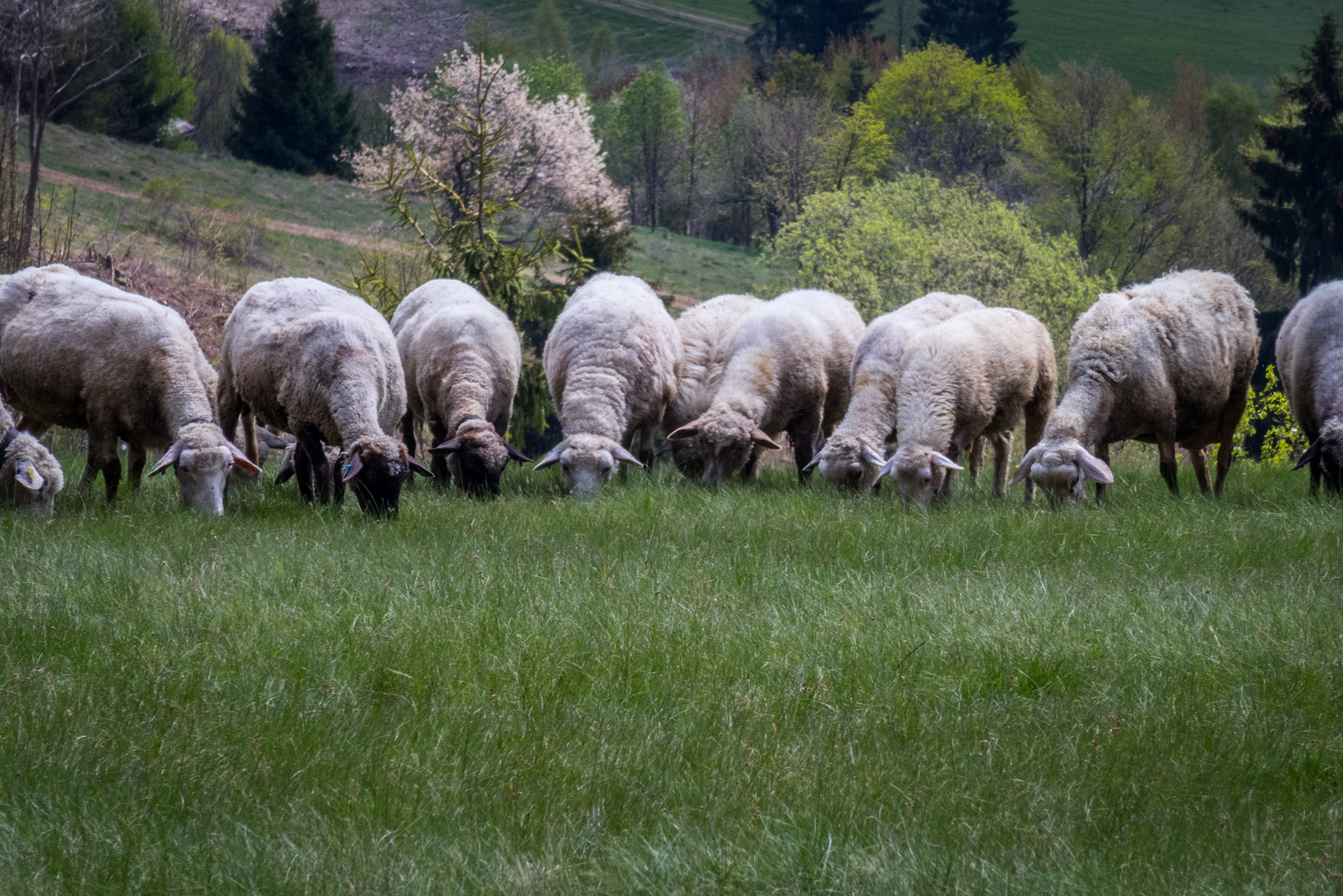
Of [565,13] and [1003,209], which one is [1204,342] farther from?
[565,13]

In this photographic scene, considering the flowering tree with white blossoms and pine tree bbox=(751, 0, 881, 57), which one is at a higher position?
pine tree bbox=(751, 0, 881, 57)

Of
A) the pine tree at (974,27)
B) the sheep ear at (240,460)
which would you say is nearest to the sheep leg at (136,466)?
the sheep ear at (240,460)

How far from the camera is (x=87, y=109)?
48844 millimetres

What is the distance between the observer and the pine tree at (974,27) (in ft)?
219

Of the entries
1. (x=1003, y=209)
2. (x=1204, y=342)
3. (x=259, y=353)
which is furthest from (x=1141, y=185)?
(x=259, y=353)

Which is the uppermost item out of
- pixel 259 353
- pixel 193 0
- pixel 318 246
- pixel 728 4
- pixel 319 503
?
pixel 728 4

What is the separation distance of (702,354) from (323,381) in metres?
5.06

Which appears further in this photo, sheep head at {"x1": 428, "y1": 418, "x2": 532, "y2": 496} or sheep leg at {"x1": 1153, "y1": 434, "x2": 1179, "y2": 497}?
sheep leg at {"x1": 1153, "y1": 434, "x2": 1179, "y2": 497}

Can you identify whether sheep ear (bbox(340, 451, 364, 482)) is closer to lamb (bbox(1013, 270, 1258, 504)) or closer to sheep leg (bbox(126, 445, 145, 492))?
sheep leg (bbox(126, 445, 145, 492))

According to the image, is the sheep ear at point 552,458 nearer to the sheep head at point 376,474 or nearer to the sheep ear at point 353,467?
the sheep head at point 376,474

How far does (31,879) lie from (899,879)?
248cm

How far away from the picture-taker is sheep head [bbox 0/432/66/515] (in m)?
8.58

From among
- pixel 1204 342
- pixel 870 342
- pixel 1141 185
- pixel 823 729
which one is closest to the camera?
pixel 823 729

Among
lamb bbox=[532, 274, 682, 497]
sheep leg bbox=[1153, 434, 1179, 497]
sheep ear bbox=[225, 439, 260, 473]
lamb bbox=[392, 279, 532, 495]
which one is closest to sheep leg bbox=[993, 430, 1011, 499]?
sheep leg bbox=[1153, 434, 1179, 497]
